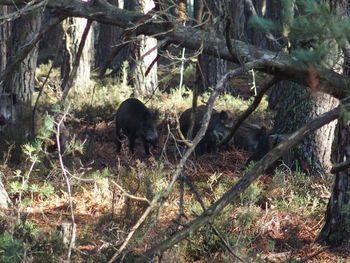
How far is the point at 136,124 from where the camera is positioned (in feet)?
47.0

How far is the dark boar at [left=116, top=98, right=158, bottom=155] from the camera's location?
14.2 meters

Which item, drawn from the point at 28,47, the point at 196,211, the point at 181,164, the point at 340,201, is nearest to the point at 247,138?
the point at 196,211

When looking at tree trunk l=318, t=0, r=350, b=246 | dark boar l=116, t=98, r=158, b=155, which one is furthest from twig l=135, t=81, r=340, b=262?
dark boar l=116, t=98, r=158, b=155

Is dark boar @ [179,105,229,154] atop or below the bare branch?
below

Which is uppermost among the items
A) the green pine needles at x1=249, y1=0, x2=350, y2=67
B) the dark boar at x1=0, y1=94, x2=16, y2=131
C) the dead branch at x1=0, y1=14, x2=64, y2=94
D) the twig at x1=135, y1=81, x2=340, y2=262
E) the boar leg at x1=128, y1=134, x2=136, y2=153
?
the green pine needles at x1=249, y1=0, x2=350, y2=67

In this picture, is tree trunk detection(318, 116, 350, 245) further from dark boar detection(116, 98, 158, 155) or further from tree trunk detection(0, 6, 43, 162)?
dark boar detection(116, 98, 158, 155)

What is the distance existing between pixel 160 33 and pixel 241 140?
872 cm

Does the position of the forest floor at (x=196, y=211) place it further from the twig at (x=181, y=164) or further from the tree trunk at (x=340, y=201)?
the twig at (x=181, y=164)

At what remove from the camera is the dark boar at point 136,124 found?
1421 centimetres

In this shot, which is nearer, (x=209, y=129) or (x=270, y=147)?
(x=270, y=147)

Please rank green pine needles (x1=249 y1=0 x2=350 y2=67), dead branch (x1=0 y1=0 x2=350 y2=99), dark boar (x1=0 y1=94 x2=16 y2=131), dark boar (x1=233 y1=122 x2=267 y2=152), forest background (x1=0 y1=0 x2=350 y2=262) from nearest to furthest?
green pine needles (x1=249 y1=0 x2=350 y2=67)
forest background (x1=0 y1=0 x2=350 y2=262)
dead branch (x1=0 y1=0 x2=350 y2=99)
dark boar (x1=0 y1=94 x2=16 y2=131)
dark boar (x1=233 y1=122 x2=267 y2=152)

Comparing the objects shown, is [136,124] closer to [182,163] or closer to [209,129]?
[209,129]

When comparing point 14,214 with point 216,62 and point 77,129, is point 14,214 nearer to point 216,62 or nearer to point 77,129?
point 77,129

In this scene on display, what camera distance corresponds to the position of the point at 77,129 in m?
14.9
